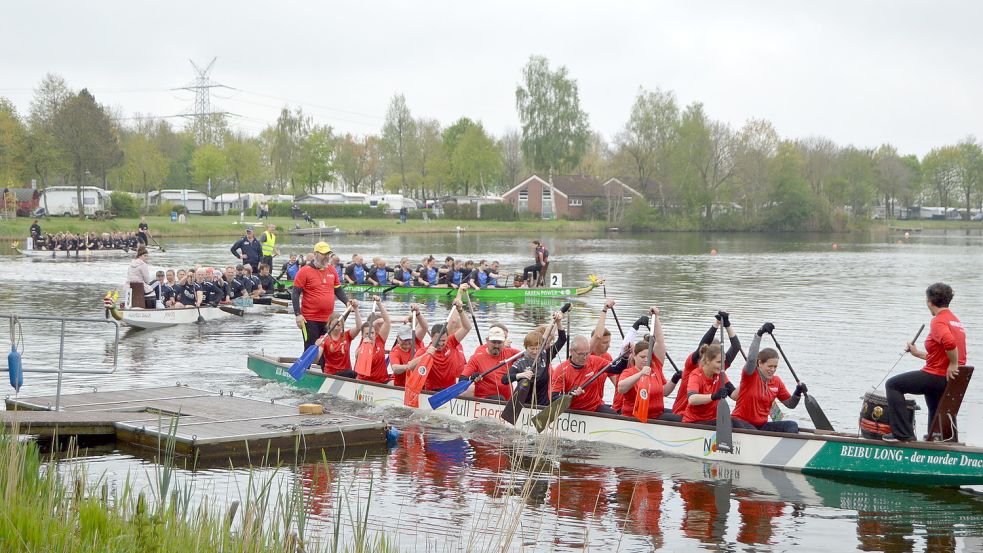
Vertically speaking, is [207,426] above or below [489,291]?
below

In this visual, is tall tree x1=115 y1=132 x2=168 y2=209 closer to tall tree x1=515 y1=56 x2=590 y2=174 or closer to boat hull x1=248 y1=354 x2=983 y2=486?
tall tree x1=515 y1=56 x2=590 y2=174

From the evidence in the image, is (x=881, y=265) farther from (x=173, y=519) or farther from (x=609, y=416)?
(x=173, y=519)

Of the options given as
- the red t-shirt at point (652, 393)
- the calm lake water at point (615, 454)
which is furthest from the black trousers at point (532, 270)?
→ the red t-shirt at point (652, 393)

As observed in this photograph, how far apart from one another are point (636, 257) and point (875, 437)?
44.7 meters

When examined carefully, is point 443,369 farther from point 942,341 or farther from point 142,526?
point 142,526

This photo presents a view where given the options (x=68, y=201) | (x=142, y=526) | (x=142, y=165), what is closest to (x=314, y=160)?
(x=142, y=165)

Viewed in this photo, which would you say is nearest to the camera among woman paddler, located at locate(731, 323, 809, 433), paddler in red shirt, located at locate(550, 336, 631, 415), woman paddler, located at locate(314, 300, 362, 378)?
woman paddler, located at locate(731, 323, 809, 433)

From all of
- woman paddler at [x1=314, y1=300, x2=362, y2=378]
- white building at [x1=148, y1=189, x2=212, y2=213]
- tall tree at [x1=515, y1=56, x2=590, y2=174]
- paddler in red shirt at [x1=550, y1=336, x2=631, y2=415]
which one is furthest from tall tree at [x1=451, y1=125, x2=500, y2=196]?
paddler in red shirt at [x1=550, y1=336, x2=631, y2=415]

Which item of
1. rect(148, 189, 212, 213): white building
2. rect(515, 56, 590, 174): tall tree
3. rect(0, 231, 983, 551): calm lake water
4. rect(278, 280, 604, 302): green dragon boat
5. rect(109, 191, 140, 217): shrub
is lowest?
rect(0, 231, 983, 551): calm lake water

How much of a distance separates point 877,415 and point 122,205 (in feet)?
226

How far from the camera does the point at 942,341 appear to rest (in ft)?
34.0

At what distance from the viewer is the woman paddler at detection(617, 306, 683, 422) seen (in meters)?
11.9

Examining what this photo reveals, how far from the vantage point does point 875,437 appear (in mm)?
11047

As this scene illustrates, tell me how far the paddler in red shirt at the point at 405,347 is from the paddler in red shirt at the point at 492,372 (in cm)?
105
